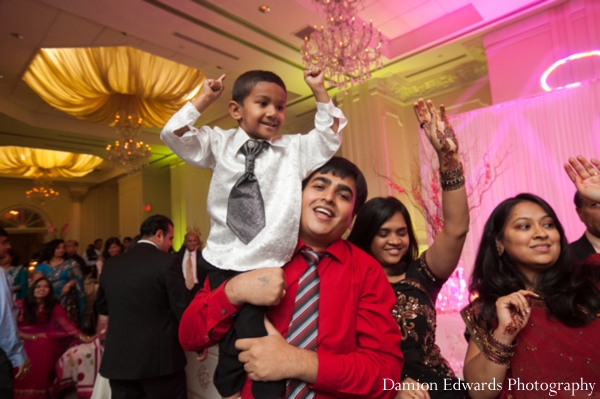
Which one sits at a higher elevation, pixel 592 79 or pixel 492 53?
pixel 492 53

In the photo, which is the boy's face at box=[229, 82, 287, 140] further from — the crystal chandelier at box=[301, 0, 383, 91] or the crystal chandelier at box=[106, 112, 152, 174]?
the crystal chandelier at box=[106, 112, 152, 174]

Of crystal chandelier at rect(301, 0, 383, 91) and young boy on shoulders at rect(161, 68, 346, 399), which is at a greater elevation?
crystal chandelier at rect(301, 0, 383, 91)

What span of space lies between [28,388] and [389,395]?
401 centimetres

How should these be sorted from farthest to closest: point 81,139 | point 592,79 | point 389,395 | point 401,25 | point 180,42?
point 81,139, point 401,25, point 180,42, point 592,79, point 389,395

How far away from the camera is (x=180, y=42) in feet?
17.5

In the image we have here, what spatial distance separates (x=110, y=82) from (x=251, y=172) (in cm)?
612

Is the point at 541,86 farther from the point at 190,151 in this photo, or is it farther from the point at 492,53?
the point at 190,151

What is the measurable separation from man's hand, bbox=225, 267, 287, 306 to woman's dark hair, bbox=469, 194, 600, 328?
89 centimetres

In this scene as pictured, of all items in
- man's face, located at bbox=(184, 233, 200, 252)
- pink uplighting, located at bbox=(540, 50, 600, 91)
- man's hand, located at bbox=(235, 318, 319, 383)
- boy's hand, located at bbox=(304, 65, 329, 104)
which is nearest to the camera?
man's hand, located at bbox=(235, 318, 319, 383)

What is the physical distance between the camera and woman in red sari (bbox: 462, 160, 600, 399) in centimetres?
128

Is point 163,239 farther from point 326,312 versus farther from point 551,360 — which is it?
point 551,360

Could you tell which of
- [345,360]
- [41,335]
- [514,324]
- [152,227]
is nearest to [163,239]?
[152,227]

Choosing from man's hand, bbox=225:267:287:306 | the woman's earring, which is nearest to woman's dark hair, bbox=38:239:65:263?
man's hand, bbox=225:267:287:306

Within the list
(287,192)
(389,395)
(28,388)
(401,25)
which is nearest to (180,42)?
(401,25)
